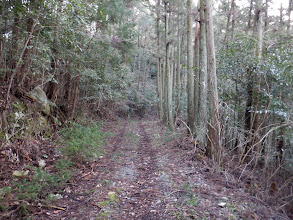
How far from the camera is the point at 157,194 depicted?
12.8ft

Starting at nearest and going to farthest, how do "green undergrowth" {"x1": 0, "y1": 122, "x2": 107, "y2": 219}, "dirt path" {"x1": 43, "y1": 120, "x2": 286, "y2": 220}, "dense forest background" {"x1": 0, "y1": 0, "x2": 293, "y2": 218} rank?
"green undergrowth" {"x1": 0, "y1": 122, "x2": 107, "y2": 219}, "dirt path" {"x1": 43, "y1": 120, "x2": 286, "y2": 220}, "dense forest background" {"x1": 0, "y1": 0, "x2": 293, "y2": 218}

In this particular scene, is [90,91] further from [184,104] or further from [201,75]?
[184,104]

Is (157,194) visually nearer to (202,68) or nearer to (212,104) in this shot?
(212,104)

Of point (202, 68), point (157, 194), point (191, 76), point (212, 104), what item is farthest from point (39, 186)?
point (191, 76)

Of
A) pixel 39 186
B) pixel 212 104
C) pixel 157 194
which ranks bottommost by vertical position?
pixel 157 194

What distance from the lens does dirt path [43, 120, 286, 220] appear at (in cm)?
324

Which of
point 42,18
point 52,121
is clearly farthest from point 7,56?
point 52,121

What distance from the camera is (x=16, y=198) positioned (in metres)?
3.09

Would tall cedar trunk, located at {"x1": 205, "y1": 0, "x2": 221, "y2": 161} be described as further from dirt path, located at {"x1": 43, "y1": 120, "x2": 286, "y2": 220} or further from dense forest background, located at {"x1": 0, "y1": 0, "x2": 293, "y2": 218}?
dirt path, located at {"x1": 43, "y1": 120, "x2": 286, "y2": 220}

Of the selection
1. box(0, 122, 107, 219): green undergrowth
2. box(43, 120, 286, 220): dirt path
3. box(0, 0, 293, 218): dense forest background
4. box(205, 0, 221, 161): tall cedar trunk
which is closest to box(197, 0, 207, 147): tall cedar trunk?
box(0, 0, 293, 218): dense forest background

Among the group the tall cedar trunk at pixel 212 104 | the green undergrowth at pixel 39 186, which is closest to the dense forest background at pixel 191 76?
the tall cedar trunk at pixel 212 104

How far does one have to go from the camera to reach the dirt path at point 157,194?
10.6ft

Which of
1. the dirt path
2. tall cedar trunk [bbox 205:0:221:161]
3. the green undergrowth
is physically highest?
tall cedar trunk [bbox 205:0:221:161]

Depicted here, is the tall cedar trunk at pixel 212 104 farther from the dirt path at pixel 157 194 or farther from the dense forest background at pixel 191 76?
the dirt path at pixel 157 194
